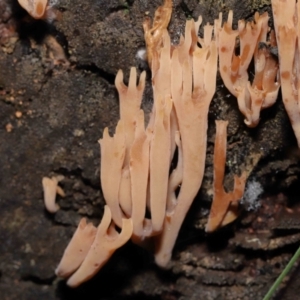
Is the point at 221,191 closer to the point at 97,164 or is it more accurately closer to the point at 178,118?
the point at 178,118

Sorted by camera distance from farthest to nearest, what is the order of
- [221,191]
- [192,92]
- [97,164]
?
1. [97,164]
2. [221,191]
3. [192,92]

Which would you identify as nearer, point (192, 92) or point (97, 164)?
point (192, 92)

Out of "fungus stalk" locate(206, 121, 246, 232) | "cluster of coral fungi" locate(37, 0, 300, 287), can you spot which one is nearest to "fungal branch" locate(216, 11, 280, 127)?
"cluster of coral fungi" locate(37, 0, 300, 287)

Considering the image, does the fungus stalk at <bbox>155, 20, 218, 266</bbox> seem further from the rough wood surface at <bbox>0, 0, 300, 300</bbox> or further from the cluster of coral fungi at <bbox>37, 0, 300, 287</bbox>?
the rough wood surface at <bbox>0, 0, 300, 300</bbox>

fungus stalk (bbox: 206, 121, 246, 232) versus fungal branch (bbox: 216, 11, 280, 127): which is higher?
fungal branch (bbox: 216, 11, 280, 127)

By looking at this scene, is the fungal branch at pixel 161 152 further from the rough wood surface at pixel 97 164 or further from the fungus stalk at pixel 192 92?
Result: the rough wood surface at pixel 97 164

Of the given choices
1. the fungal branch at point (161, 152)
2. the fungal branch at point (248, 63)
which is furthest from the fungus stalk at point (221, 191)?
the fungal branch at point (248, 63)

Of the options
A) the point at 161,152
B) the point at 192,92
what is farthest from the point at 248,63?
the point at 161,152

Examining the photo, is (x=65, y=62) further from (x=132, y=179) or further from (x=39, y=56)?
(x=132, y=179)
